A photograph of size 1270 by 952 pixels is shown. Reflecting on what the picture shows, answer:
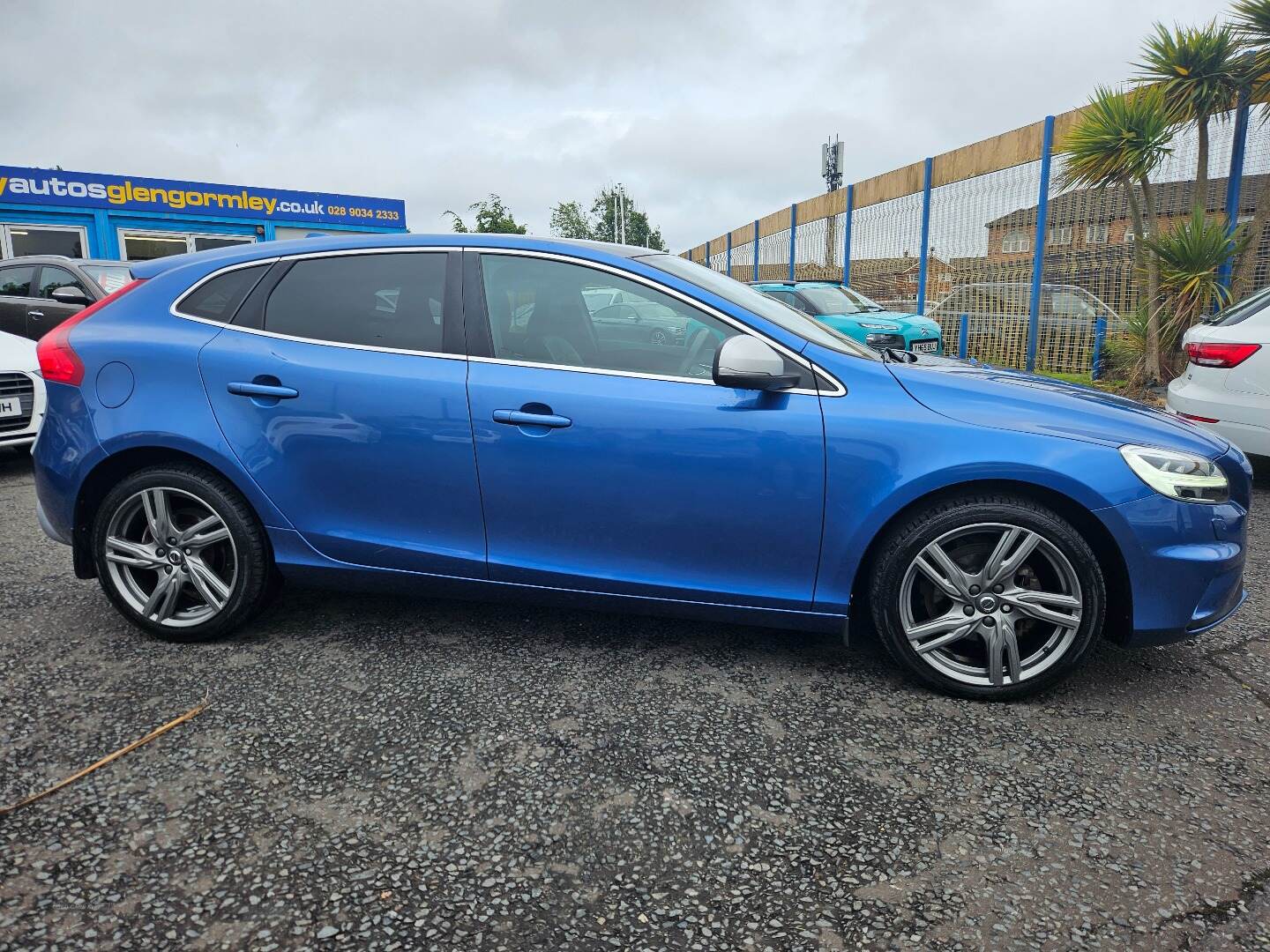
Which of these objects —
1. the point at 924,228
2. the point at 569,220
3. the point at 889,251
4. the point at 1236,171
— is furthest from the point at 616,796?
the point at 569,220

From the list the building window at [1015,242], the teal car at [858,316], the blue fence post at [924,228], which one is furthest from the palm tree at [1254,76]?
the blue fence post at [924,228]

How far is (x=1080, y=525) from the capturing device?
2.86 meters

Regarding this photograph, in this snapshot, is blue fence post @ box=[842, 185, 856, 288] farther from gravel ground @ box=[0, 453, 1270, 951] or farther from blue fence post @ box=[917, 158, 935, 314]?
gravel ground @ box=[0, 453, 1270, 951]

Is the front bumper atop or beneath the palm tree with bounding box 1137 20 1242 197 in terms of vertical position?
beneath

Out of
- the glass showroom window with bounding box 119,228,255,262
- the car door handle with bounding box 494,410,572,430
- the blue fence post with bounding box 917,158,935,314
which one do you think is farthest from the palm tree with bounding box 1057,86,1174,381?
the glass showroom window with bounding box 119,228,255,262

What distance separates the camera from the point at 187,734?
2.69 m

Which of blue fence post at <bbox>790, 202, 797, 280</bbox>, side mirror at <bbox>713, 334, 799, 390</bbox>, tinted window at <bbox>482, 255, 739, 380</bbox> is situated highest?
blue fence post at <bbox>790, 202, 797, 280</bbox>

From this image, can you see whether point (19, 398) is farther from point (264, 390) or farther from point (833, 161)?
point (833, 161)

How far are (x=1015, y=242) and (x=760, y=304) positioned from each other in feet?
34.0

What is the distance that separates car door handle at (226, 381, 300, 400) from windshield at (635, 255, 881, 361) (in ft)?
4.48

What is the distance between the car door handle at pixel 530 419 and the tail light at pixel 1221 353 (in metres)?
4.70

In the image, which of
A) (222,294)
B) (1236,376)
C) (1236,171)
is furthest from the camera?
(1236,171)

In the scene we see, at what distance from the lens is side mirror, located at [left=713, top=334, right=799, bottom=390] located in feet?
9.30

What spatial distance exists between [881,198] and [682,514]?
569 inches
